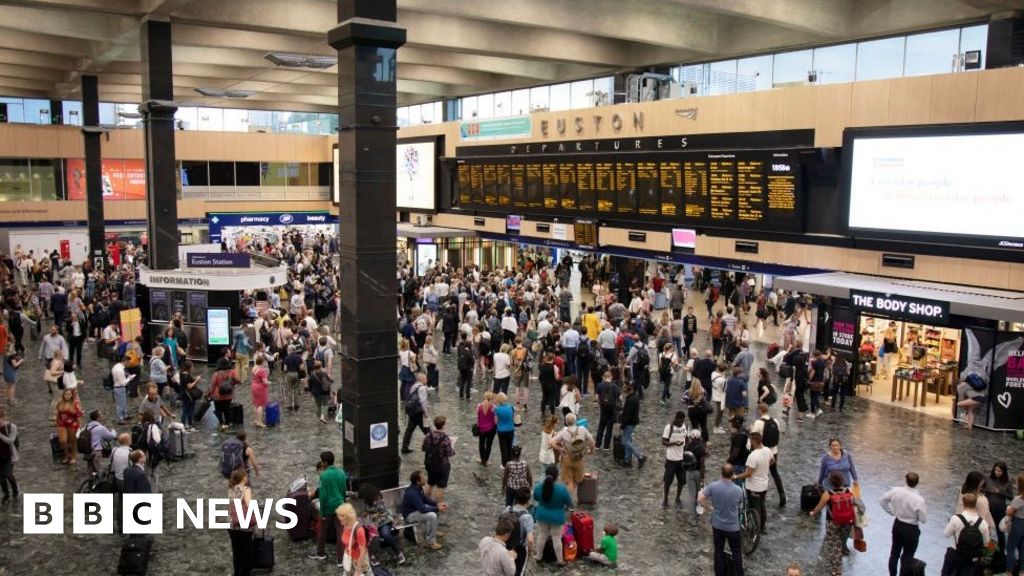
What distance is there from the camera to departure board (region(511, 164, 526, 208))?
26.4 m

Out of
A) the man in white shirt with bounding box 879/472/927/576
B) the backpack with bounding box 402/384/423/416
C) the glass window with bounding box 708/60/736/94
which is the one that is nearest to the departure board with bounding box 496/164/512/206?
the glass window with bounding box 708/60/736/94

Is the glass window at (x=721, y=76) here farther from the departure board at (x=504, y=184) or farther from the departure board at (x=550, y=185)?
the departure board at (x=504, y=184)

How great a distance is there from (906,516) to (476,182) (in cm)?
2208

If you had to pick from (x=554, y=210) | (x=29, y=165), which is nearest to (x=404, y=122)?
(x=29, y=165)

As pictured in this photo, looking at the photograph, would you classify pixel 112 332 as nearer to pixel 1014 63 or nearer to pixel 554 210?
pixel 554 210

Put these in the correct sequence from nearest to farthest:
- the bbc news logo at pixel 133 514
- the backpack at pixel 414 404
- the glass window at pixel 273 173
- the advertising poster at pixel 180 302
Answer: the bbc news logo at pixel 133 514, the backpack at pixel 414 404, the advertising poster at pixel 180 302, the glass window at pixel 273 173

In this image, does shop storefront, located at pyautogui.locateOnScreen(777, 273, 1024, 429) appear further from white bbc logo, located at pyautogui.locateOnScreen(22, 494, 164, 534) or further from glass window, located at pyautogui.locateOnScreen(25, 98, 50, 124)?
glass window, located at pyautogui.locateOnScreen(25, 98, 50, 124)

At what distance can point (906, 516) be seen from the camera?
27.4ft

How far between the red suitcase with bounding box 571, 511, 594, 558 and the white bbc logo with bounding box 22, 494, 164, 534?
16.8 feet

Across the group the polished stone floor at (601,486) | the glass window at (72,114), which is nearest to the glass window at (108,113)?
the glass window at (72,114)

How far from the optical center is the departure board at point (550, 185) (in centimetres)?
2502

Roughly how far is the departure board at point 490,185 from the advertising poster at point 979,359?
54.0 feet

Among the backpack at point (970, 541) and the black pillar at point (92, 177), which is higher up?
the black pillar at point (92, 177)

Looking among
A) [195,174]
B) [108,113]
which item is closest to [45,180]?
[195,174]
